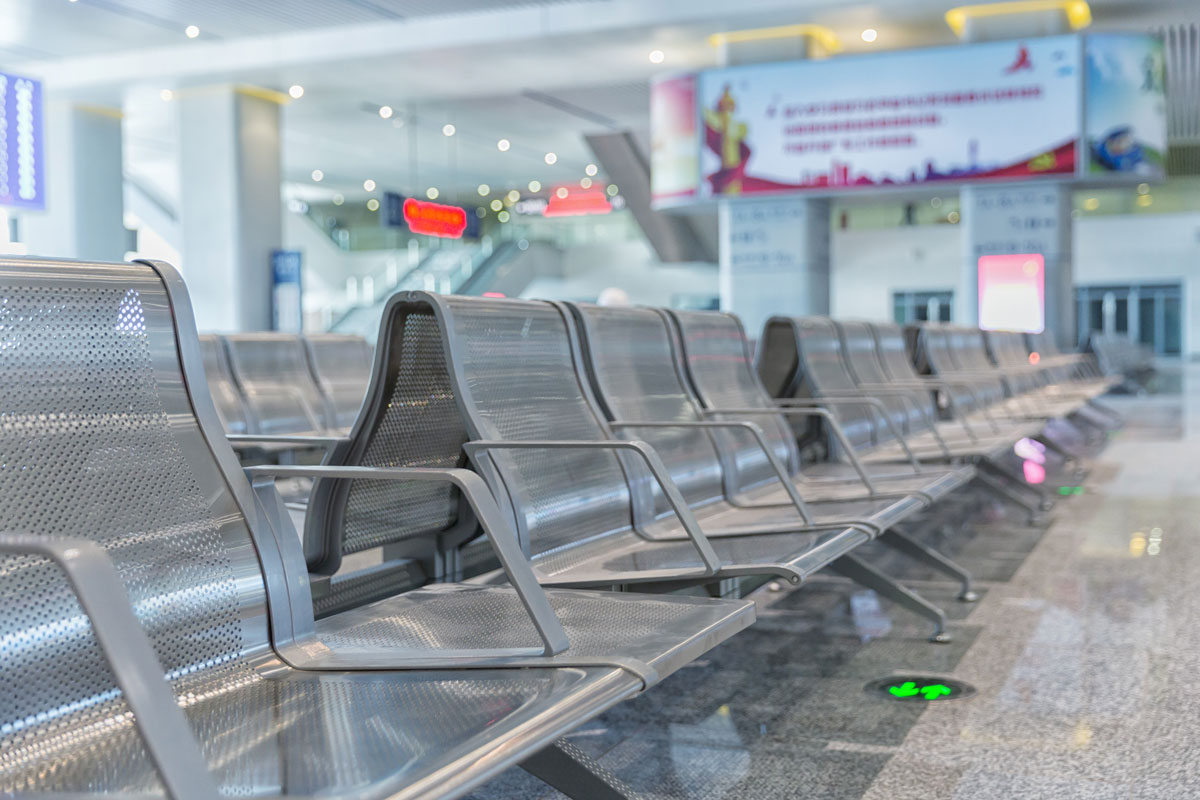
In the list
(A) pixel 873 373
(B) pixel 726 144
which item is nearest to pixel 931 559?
(A) pixel 873 373

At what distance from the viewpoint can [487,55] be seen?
14242 mm

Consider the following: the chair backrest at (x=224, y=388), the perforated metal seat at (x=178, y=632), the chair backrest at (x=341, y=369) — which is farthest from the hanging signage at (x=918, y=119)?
the perforated metal seat at (x=178, y=632)

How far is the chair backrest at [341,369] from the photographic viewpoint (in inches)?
223

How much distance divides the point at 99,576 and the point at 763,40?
14058mm

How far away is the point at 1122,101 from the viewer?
13.2 meters

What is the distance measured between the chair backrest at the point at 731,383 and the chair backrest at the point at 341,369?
88.4 inches

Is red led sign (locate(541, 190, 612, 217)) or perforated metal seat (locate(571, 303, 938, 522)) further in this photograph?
red led sign (locate(541, 190, 612, 217))

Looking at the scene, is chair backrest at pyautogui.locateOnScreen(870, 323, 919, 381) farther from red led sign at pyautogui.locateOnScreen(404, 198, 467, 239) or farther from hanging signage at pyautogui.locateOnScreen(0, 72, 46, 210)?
red led sign at pyautogui.locateOnScreen(404, 198, 467, 239)

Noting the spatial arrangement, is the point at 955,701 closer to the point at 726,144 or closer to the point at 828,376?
the point at 828,376

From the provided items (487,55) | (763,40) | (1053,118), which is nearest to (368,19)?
(487,55)

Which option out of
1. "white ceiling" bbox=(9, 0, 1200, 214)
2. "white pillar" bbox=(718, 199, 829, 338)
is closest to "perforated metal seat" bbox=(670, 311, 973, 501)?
"white ceiling" bbox=(9, 0, 1200, 214)

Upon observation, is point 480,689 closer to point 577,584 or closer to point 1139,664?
point 577,584

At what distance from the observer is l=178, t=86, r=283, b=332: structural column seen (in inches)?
588

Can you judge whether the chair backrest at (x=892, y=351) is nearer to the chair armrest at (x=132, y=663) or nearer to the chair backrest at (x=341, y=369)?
the chair backrest at (x=341, y=369)
